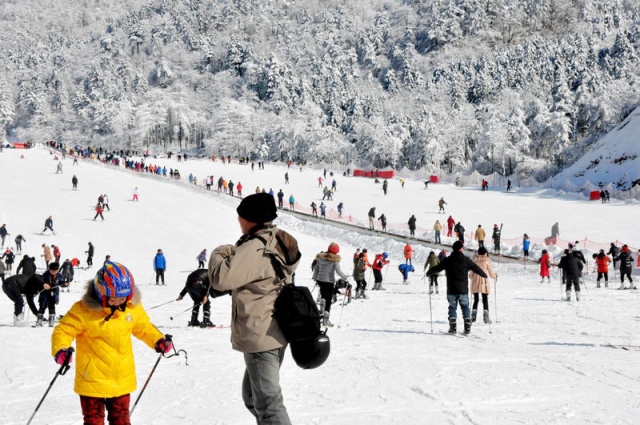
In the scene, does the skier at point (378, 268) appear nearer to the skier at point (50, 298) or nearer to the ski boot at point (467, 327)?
the ski boot at point (467, 327)

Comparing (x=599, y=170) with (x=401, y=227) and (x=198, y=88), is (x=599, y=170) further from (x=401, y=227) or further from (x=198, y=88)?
(x=198, y=88)

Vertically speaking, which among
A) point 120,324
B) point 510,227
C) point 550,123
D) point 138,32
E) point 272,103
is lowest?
point 510,227

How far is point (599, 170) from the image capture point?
55.0 m

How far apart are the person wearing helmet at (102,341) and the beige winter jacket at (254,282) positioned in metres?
0.82

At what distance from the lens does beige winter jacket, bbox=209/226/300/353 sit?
3.05m

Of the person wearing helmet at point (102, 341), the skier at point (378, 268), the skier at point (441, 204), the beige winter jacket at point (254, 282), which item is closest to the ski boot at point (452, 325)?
the person wearing helmet at point (102, 341)

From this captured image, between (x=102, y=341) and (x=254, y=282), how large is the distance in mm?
1200

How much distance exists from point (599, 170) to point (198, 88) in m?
127

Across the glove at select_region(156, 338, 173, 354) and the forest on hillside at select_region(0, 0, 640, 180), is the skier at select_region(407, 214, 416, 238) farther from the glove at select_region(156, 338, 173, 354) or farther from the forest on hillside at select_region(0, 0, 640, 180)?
the forest on hillside at select_region(0, 0, 640, 180)

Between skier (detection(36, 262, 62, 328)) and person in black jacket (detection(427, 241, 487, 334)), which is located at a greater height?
person in black jacket (detection(427, 241, 487, 334))

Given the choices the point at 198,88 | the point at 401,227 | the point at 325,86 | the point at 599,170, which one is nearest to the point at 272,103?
the point at 325,86

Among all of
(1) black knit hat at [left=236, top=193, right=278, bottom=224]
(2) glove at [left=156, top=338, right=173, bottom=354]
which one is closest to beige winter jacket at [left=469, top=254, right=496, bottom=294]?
(2) glove at [left=156, top=338, right=173, bottom=354]

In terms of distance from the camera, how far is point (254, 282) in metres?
3.09

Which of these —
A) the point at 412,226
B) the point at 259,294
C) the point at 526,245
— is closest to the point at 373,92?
the point at 412,226
